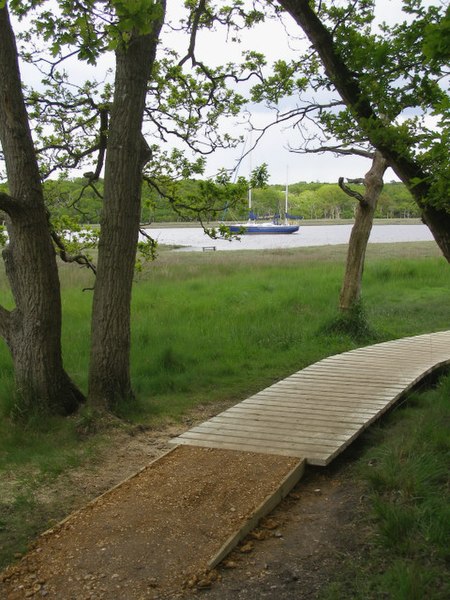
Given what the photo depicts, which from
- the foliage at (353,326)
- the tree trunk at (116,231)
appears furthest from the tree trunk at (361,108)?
the foliage at (353,326)

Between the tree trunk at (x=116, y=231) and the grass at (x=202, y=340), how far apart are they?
49 centimetres

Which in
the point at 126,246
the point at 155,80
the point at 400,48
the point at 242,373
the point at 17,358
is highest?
the point at 155,80

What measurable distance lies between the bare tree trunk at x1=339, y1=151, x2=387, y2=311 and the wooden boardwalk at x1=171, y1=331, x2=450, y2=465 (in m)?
3.42

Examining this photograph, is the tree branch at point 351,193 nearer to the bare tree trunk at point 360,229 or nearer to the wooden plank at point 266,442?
the bare tree trunk at point 360,229

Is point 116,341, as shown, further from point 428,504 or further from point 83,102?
Answer: point 428,504

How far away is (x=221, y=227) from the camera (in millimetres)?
9664

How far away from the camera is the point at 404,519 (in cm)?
377

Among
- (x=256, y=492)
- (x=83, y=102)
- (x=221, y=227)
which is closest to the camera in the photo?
(x=256, y=492)

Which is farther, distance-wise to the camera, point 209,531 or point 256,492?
point 256,492

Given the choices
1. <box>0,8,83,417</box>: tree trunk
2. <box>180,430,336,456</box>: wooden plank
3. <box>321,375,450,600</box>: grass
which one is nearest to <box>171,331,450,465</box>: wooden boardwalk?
<box>180,430,336,456</box>: wooden plank

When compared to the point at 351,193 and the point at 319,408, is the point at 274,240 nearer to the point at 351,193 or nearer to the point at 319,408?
the point at 351,193

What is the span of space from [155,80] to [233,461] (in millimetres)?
6903

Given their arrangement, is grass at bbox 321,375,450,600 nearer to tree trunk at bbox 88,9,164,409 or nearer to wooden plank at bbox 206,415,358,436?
wooden plank at bbox 206,415,358,436

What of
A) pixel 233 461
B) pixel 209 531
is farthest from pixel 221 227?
pixel 209 531
